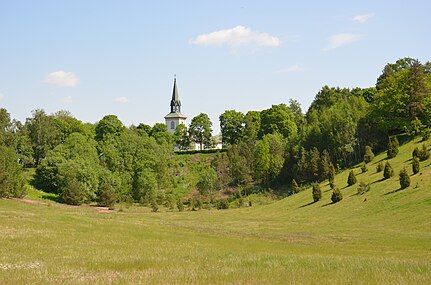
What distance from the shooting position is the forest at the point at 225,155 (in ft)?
243

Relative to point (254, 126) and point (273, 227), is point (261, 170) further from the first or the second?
point (273, 227)

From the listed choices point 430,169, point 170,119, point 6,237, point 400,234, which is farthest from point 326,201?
point 170,119

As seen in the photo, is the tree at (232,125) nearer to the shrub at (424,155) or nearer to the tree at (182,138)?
the tree at (182,138)

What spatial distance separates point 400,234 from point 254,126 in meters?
96.6

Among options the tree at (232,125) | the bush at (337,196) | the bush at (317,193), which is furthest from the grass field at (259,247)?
the tree at (232,125)

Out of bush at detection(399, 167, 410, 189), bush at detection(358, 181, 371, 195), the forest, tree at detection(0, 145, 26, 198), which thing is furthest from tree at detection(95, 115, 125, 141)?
bush at detection(399, 167, 410, 189)

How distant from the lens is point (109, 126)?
127 metres

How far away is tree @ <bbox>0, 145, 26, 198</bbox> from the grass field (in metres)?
11.3

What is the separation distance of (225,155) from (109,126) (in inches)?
1513

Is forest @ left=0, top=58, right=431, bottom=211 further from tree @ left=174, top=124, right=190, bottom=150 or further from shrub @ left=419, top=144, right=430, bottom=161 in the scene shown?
tree @ left=174, top=124, right=190, bottom=150

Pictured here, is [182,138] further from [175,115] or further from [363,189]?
[363,189]

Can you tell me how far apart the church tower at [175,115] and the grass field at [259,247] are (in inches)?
4987

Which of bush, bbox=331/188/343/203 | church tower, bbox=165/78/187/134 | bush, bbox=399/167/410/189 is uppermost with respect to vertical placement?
church tower, bbox=165/78/187/134

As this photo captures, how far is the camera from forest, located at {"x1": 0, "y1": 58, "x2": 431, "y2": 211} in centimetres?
7406
